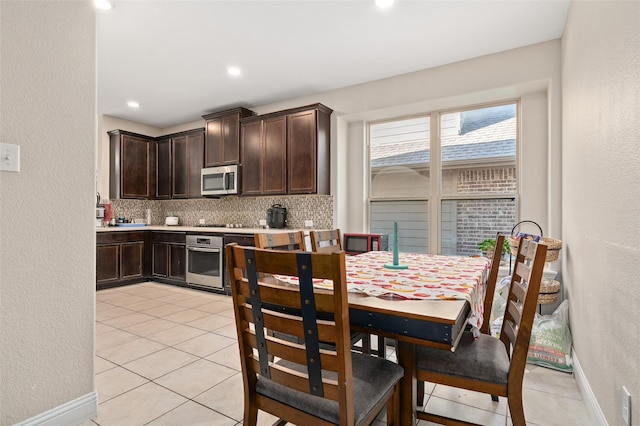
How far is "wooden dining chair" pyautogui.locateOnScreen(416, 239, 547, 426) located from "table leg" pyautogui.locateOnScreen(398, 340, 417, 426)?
0.09 meters

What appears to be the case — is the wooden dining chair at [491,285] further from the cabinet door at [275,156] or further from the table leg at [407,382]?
the cabinet door at [275,156]

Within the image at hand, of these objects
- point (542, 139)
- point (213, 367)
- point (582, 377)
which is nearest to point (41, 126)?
point (213, 367)

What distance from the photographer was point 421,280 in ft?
5.16

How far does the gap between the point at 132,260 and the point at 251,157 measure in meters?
2.51

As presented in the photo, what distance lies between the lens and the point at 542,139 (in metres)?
3.33

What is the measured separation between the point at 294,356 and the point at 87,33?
2.01 m

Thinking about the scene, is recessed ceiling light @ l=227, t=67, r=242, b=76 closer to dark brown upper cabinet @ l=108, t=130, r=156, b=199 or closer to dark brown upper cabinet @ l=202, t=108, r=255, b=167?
dark brown upper cabinet @ l=202, t=108, r=255, b=167

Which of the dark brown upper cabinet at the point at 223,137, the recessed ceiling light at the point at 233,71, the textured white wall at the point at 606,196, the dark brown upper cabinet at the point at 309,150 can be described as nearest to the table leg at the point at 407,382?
the textured white wall at the point at 606,196

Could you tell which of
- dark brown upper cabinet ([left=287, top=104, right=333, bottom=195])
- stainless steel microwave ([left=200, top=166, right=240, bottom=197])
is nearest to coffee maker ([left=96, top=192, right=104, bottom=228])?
stainless steel microwave ([left=200, top=166, right=240, bottom=197])

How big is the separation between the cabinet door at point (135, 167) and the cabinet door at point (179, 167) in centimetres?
54

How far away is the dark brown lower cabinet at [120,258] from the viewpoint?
15.7 feet

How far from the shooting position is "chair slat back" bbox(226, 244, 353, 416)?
0.96 meters

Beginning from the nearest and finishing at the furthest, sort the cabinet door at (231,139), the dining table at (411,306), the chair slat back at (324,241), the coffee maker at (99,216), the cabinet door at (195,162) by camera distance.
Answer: the dining table at (411,306), the chair slat back at (324,241), the cabinet door at (231,139), the coffee maker at (99,216), the cabinet door at (195,162)

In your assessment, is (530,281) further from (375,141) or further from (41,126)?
(375,141)
